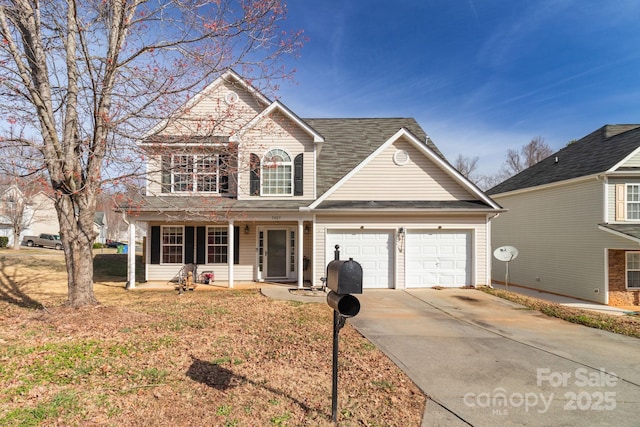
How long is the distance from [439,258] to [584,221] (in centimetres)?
770

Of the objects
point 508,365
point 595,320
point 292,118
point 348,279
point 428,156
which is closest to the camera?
point 348,279

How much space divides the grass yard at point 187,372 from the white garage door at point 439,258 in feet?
19.1

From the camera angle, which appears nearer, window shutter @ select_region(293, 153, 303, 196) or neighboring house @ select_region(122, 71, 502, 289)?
neighboring house @ select_region(122, 71, 502, 289)

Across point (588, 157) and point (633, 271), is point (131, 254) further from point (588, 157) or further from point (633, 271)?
Answer: point (588, 157)

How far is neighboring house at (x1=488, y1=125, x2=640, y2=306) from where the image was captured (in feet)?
44.3

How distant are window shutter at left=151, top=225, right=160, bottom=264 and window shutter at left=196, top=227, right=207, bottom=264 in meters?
1.57

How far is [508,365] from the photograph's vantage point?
523 centimetres

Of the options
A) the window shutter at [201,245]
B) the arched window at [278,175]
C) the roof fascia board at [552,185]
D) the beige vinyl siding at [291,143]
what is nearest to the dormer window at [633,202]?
the roof fascia board at [552,185]

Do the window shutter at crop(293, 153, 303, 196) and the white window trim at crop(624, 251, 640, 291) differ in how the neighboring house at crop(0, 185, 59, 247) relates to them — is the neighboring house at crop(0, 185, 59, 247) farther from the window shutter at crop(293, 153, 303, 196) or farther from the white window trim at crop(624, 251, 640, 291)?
the white window trim at crop(624, 251, 640, 291)

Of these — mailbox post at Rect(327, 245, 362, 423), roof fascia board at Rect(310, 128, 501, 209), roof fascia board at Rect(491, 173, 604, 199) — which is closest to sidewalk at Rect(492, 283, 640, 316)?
roof fascia board at Rect(491, 173, 604, 199)

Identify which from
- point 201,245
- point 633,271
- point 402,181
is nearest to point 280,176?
point 201,245

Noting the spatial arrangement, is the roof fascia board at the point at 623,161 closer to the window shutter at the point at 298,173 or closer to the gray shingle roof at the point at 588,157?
the gray shingle roof at the point at 588,157

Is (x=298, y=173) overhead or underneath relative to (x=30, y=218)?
overhead

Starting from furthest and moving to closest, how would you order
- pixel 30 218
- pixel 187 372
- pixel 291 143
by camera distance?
pixel 30 218 → pixel 291 143 → pixel 187 372
